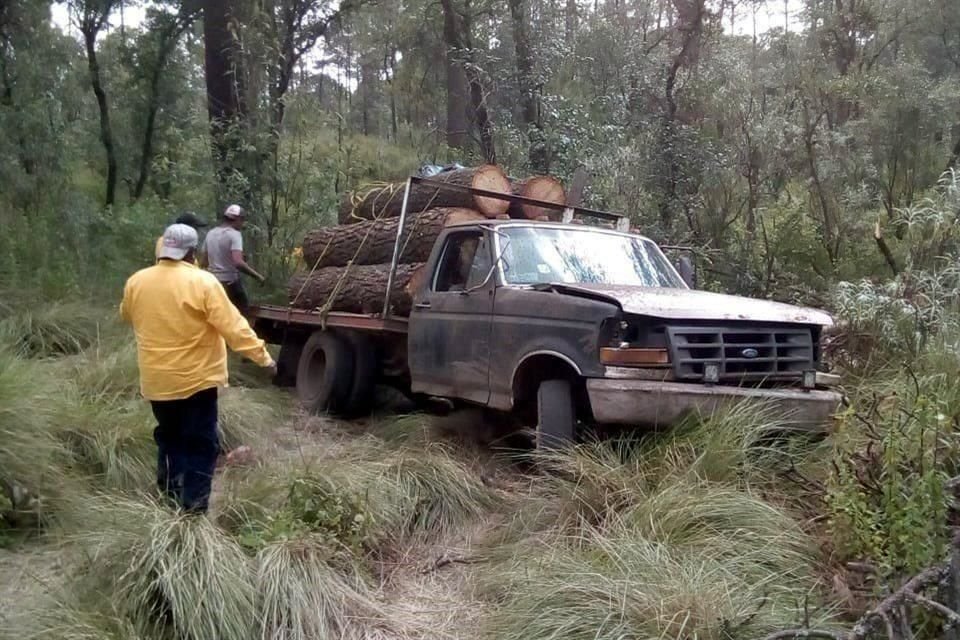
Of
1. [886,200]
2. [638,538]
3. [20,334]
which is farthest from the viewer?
[886,200]

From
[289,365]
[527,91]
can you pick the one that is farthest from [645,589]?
[527,91]

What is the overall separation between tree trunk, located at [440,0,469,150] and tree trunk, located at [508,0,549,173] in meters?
0.99

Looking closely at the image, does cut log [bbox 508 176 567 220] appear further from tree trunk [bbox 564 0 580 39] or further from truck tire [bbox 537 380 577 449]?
tree trunk [bbox 564 0 580 39]

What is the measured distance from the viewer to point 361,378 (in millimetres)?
8875

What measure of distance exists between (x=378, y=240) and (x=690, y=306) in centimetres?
Result: 387

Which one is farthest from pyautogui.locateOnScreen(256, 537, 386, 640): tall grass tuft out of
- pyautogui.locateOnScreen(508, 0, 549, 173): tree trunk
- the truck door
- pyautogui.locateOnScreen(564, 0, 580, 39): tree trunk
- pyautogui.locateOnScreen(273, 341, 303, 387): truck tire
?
pyautogui.locateOnScreen(564, 0, 580, 39): tree trunk

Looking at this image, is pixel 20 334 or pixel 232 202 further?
pixel 232 202

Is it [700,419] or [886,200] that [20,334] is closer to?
[700,419]

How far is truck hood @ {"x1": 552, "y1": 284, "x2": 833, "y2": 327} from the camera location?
592cm

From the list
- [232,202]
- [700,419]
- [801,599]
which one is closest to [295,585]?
[801,599]

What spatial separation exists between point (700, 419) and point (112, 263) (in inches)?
363

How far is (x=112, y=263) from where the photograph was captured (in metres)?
12.5

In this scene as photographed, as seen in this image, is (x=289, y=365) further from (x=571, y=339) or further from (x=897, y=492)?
(x=897, y=492)

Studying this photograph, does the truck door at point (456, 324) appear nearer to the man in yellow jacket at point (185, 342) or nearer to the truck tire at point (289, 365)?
the man in yellow jacket at point (185, 342)
